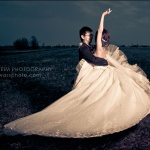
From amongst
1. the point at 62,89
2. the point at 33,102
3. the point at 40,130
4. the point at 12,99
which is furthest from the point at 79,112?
the point at 62,89

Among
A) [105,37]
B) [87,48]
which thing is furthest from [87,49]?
[105,37]

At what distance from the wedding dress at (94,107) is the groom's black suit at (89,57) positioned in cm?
17

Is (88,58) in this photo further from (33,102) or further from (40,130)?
(33,102)

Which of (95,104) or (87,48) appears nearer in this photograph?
(95,104)

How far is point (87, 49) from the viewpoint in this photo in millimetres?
7402

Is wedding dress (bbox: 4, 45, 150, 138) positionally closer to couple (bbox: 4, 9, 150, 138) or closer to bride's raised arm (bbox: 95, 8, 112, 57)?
couple (bbox: 4, 9, 150, 138)

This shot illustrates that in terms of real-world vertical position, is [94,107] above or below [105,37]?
below

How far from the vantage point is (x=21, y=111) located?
10781 mm

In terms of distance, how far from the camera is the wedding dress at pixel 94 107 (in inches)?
262

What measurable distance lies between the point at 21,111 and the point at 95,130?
4837 millimetres

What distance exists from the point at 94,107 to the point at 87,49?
1452mm

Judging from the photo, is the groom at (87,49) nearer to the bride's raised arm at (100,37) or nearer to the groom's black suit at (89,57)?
the groom's black suit at (89,57)

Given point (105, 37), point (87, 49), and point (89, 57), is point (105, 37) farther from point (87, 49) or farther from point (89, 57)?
point (89, 57)

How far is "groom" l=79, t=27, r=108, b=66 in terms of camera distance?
7.30 metres
